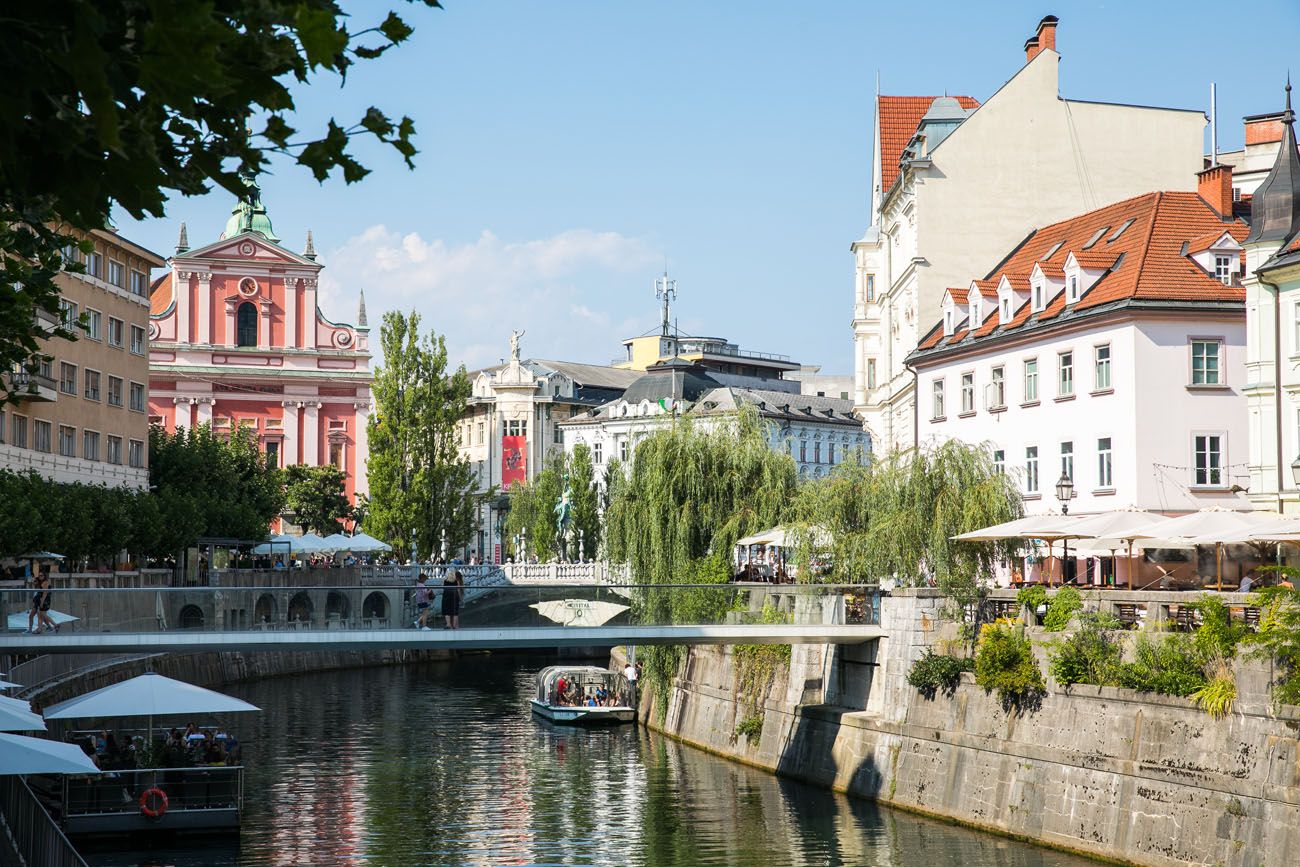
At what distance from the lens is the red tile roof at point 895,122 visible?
221ft

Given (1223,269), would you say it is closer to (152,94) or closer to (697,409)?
(152,94)

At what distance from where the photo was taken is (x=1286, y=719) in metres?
25.0

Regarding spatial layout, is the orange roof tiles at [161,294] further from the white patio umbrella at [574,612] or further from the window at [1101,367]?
the white patio umbrella at [574,612]

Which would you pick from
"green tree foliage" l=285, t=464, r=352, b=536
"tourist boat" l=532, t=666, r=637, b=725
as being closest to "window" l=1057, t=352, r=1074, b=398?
"tourist boat" l=532, t=666, r=637, b=725

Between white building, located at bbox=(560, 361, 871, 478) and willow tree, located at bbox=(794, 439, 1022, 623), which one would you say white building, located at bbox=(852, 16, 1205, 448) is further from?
white building, located at bbox=(560, 361, 871, 478)

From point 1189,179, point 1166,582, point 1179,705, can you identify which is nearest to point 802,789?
point 1166,582

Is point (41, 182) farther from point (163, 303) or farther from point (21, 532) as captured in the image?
point (163, 303)

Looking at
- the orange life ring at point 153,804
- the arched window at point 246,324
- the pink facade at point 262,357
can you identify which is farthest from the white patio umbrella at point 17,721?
the arched window at point 246,324

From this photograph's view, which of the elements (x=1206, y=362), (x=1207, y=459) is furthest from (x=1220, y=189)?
(x=1207, y=459)

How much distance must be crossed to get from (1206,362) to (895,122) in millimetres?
26922

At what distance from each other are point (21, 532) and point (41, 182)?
4083 centimetres

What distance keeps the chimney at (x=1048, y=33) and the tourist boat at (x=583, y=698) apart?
26.3 meters

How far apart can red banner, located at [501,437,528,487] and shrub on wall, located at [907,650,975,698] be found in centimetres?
10257

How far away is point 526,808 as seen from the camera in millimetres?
36594
